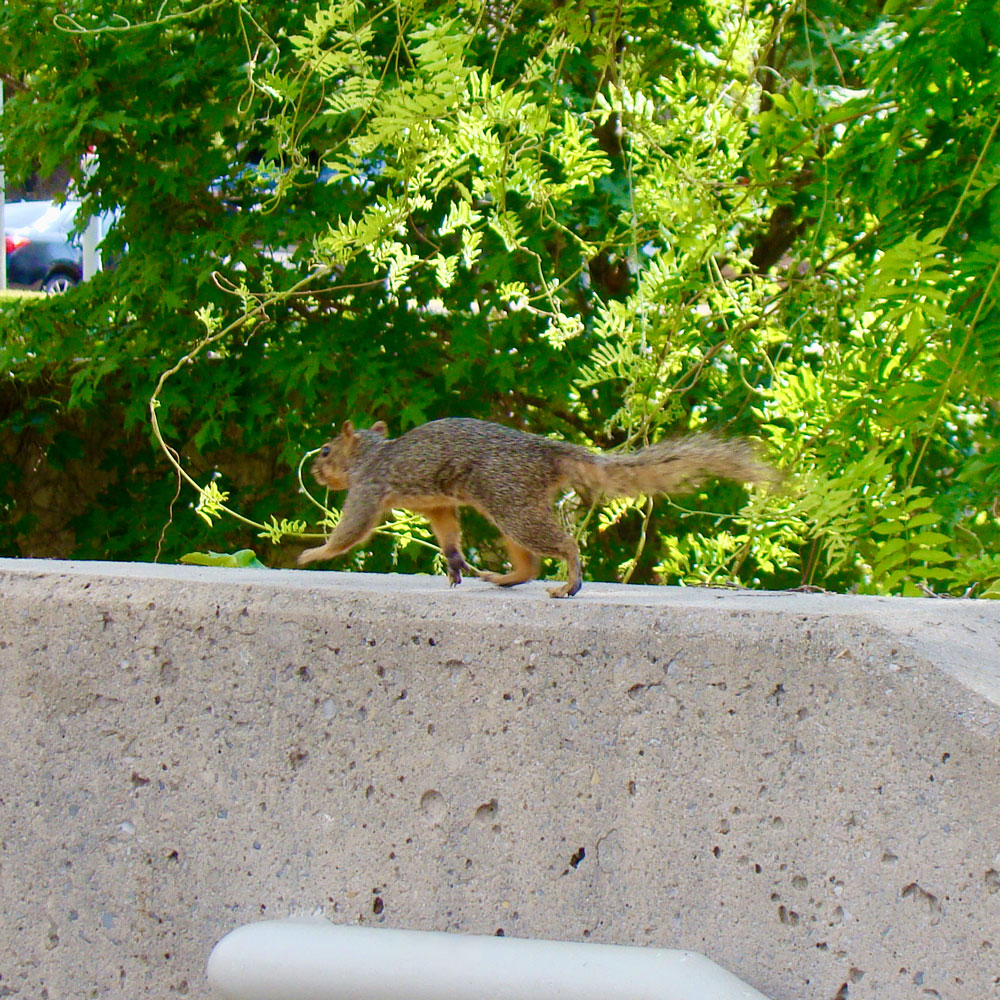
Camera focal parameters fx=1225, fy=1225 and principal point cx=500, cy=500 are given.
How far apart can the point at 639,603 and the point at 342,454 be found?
0.81 metres

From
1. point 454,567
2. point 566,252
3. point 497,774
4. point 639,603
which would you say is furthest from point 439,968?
point 566,252

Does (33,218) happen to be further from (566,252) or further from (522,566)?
(522,566)

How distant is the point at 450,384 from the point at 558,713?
→ 228cm

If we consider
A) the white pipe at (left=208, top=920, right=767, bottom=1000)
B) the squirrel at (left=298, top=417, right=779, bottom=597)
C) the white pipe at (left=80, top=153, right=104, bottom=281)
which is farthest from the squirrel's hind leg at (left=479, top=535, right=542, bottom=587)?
the white pipe at (left=80, top=153, right=104, bottom=281)

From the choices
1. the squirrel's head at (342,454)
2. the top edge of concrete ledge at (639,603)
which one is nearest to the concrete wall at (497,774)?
the top edge of concrete ledge at (639,603)

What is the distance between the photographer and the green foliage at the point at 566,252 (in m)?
2.40

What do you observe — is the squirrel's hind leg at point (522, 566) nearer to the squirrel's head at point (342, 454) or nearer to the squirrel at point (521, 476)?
the squirrel at point (521, 476)

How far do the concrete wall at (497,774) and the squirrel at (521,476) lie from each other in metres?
0.10

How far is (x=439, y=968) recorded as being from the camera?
1769 millimetres

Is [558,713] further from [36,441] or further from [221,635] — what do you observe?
[36,441]

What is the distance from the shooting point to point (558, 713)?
1.88 m

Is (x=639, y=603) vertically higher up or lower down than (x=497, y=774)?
higher up

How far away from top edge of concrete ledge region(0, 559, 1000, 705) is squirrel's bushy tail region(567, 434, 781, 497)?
19 cm

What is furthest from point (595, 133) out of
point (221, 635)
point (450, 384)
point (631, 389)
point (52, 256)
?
point (52, 256)
